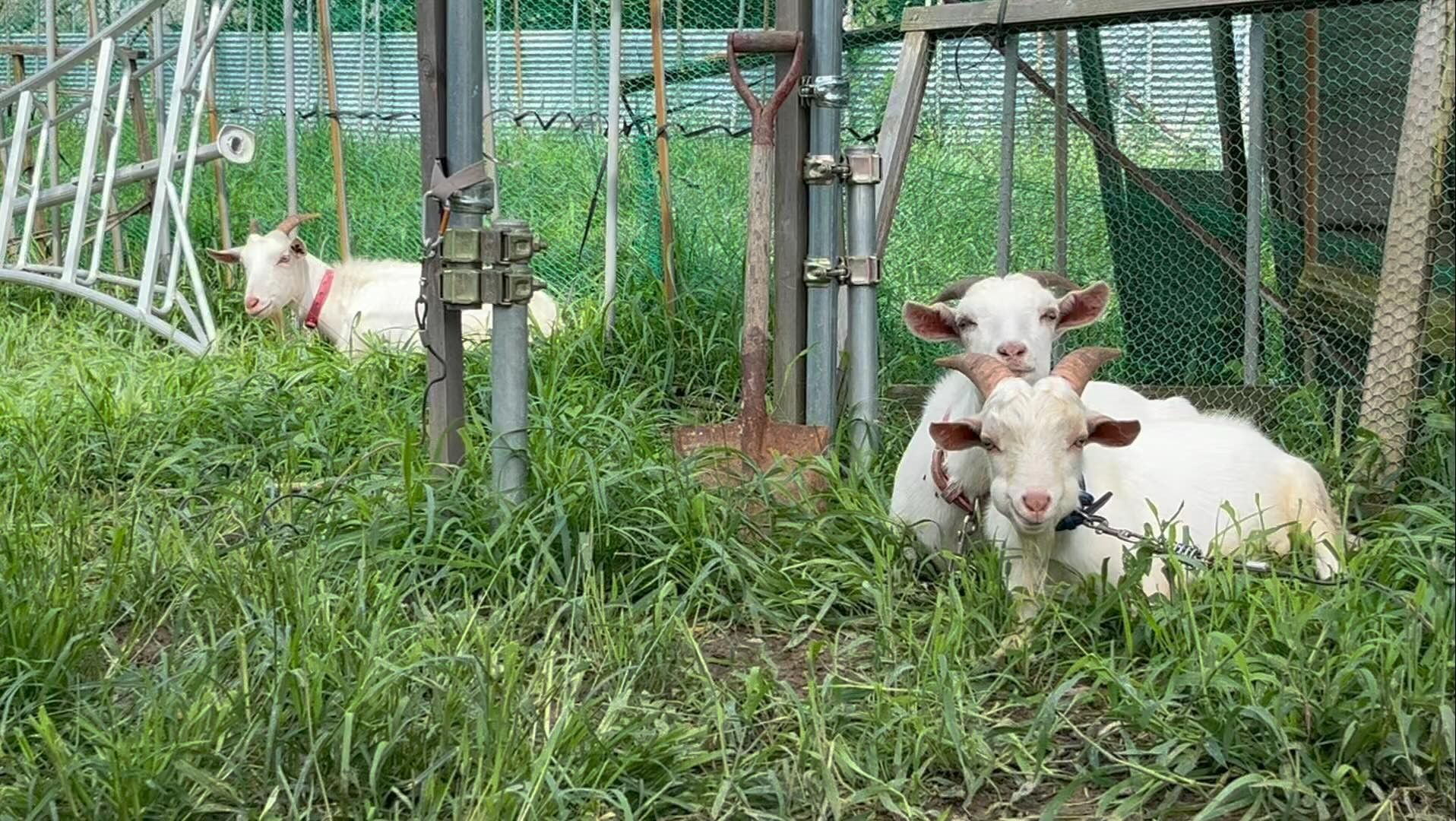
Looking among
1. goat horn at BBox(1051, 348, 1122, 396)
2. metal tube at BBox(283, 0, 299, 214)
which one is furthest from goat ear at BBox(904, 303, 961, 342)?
metal tube at BBox(283, 0, 299, 214)

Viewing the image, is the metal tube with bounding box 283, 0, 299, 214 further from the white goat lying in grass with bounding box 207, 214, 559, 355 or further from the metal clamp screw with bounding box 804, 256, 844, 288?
the metal clamp screw with bounding box 804, 256, 844, 288

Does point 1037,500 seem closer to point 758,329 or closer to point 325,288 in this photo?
point 758,329

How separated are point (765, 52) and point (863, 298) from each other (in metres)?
0.92

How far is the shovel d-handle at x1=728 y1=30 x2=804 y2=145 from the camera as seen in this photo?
507cm

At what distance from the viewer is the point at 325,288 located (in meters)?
8.41

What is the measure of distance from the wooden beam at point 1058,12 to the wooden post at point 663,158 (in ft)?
3.94

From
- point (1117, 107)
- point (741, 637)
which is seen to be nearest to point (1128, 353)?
point (1117, 107)

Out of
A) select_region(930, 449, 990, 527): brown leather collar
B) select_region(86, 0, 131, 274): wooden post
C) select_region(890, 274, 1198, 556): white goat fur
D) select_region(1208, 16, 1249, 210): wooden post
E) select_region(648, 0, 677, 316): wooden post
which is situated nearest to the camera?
select_region(930, 449, 990, 527): brown leather collar

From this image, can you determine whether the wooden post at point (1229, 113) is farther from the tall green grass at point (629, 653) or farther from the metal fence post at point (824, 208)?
the metal fence post at point (824, 208)

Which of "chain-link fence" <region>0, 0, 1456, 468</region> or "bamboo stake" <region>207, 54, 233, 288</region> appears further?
"bamboo stake" <region>207, 54, 233, 288</region>

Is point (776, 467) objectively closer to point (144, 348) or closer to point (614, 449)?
point (614, 449)

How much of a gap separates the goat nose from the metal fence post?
5.46 feet

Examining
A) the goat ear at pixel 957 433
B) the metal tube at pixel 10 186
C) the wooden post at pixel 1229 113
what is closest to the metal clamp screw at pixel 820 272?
the goat ear at pixel 957 433

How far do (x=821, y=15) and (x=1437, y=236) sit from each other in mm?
2149
